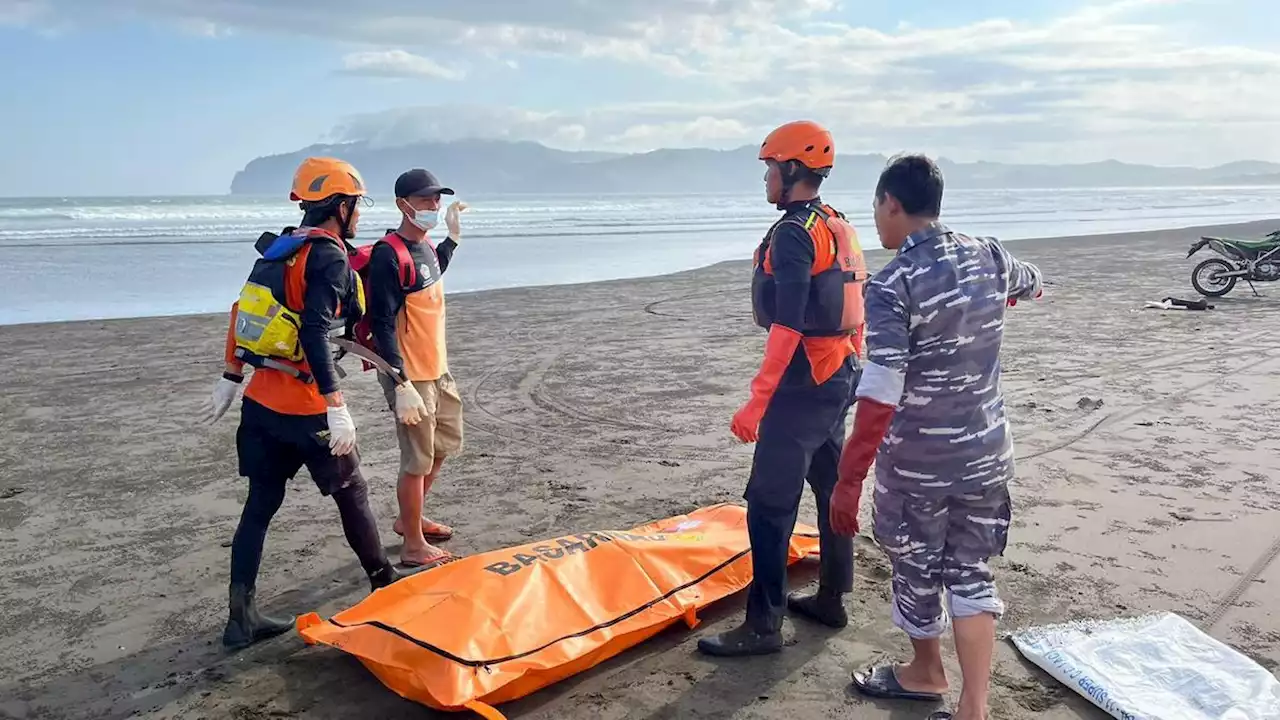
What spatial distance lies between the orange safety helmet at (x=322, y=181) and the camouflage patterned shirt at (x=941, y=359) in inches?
85.6

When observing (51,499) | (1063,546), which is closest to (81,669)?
(51,499)

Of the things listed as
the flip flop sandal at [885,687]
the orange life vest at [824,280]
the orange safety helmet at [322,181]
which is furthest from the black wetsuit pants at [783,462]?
the orange safety helmet at [322,181]

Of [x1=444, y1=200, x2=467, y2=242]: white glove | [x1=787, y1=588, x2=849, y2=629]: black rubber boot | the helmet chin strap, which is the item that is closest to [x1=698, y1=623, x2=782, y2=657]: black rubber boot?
[x1=787, y1=588, x2=849, y2=629]: black rubber boot

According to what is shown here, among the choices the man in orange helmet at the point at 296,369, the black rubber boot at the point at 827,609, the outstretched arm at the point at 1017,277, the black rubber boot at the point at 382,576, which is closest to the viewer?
the outstretched arm at the point at 1017,277

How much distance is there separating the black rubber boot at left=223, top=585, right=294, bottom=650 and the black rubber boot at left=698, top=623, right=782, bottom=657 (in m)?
1.83

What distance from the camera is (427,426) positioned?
4.59 m

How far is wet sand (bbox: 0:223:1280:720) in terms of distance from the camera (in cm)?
347

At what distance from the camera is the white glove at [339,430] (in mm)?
3625

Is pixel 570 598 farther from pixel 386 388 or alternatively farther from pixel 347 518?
pixel 386 388

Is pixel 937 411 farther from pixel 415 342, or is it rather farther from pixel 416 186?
pixel 416 186

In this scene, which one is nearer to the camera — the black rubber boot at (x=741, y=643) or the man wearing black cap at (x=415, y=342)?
the black rubber boot at (x=741, y=643)

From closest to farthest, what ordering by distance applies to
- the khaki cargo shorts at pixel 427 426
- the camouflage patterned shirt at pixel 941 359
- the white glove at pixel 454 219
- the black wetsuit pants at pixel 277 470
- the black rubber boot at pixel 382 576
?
the camouflage patterned shirt at pixel 941 359, the black wetsuit pants at pixel 277 470, the black rubber boot at pixel 382 576, the khaki cargo shorts at pixel 427 426, the white glove at pixel 454 219

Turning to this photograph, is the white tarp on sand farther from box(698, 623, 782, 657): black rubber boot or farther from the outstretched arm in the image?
the outstretched arm

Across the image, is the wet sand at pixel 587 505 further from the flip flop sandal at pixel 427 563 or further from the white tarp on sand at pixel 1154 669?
the flip flop sandal at pixel 427 563
